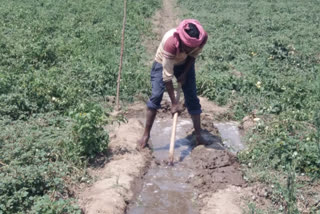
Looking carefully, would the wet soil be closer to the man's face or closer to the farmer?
the farmer

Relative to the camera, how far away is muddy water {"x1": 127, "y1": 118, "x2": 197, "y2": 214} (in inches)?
181

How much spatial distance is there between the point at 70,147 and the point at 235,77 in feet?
13.0

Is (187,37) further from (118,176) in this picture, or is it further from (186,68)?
(118,176)

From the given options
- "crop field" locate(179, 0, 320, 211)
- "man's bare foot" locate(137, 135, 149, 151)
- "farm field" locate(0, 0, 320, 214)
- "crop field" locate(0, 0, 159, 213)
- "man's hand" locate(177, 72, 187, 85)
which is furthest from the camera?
"man's bare foot" locate(137, 135, 149, 151)

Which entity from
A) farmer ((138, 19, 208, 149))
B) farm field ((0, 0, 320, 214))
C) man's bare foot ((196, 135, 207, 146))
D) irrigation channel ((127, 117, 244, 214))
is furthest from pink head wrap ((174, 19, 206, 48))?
irrigation channel ((127, 117, 244, 214))

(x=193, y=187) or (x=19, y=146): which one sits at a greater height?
(x=19, y=146)

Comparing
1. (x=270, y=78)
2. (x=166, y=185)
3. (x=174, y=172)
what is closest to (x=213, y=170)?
(x=174, y=172)

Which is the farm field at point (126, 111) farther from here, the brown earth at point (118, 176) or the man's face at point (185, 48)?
the man's face at point (185, 48)

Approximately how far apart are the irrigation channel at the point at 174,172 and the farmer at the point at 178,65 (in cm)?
31

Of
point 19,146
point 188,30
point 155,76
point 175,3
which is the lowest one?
point 175,3

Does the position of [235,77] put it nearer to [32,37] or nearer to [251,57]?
[251,57]

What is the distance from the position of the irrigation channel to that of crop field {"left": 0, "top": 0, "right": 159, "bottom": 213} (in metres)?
0.78

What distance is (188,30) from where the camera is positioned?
4887mm

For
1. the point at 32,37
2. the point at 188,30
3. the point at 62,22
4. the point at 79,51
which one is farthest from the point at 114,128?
the point at 62,22
